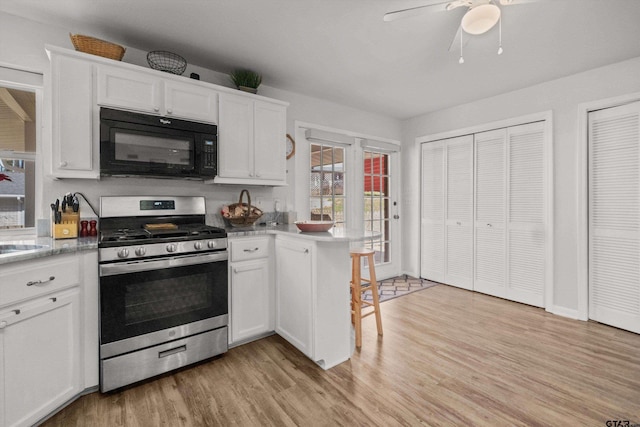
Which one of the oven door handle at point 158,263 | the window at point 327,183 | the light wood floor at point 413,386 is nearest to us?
the light wood floor at point 413,386

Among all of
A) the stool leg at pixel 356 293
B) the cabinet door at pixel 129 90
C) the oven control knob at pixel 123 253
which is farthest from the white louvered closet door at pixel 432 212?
the oven control knob at pixel 123 253

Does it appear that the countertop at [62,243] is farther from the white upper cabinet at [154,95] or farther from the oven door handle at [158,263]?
the white upper cabinet at [154,95]

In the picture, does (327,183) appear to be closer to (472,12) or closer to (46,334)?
(472,12)

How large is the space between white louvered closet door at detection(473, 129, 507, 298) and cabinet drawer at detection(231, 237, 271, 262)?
2.86 meters

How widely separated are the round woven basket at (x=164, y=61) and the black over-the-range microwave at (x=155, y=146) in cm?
42

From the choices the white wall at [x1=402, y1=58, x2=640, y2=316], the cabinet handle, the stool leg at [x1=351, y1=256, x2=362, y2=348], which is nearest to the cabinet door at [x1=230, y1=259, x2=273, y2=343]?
the stool leg at [x1=351, y1=256, x2=362, y2=348]

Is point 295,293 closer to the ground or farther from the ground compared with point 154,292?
closer to the ground

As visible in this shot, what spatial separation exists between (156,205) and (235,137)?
877 millimetres

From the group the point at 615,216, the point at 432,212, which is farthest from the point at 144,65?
the point at 615,216

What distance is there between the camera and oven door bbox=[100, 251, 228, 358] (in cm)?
188

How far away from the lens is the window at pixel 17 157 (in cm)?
217

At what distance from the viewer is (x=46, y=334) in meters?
1.65

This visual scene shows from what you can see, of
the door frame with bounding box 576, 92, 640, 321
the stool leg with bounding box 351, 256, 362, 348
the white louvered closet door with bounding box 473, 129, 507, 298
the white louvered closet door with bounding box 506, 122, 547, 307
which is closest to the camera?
the stool leg with bounding box 351, 256, 362, 348

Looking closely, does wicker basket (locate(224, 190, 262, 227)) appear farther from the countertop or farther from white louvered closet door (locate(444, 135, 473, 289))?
white louvered closet door (locate(444, 135, 473, 289))
